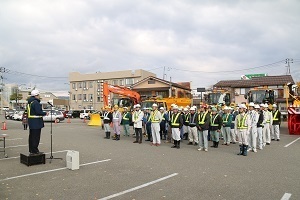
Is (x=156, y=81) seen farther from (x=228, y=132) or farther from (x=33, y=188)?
(x=33, y=188)

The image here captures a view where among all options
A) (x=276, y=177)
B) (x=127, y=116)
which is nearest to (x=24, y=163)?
(x=276, y=177)

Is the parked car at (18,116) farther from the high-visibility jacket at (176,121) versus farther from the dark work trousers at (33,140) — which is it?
the dark work trousers at (33,140)

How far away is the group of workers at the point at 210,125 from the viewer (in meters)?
10.4

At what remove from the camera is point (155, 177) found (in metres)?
6.77

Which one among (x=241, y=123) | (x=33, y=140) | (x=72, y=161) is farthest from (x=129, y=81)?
(x=72, y=161)

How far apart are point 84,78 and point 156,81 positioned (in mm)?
25658

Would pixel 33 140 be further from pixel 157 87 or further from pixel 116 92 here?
pixel 157 87

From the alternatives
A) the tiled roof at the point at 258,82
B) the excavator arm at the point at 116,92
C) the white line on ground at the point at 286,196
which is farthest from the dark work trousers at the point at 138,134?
the tiled roof at the point at 258,82

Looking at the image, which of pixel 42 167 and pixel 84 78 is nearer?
pixel 42 167

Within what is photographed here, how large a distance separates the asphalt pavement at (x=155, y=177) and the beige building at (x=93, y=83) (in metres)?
49.3

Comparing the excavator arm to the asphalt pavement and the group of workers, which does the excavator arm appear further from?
the asphalt pavement

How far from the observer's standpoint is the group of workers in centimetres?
1041

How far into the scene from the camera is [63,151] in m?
10.5

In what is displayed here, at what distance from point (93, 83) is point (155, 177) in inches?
2309
